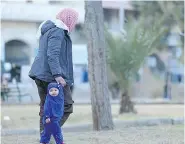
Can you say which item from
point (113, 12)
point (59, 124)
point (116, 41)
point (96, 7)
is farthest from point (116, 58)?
point (113, 12)

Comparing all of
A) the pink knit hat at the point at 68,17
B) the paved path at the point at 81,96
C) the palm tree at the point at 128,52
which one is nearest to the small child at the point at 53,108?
the pink knit hat at the point at 68,17

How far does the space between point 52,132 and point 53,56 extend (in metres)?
0.96

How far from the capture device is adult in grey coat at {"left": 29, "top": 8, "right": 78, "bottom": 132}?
239 inches

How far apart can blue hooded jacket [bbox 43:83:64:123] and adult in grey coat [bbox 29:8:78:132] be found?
0.33ft

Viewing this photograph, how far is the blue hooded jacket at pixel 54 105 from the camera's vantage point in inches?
238

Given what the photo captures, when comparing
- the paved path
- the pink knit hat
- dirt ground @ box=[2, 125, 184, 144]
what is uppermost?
the pink knit hat

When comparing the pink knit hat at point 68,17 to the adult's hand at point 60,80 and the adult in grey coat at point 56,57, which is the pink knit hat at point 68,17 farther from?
the adult's hand at point 60,80

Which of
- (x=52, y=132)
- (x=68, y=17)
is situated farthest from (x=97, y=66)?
(x=52, y=132)

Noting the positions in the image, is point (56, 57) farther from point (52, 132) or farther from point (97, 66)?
point (97, 66)

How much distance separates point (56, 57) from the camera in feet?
19.8

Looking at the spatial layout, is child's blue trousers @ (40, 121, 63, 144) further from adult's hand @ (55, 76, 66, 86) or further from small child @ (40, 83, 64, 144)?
adult's hand @ (55, 76, 66, 86)

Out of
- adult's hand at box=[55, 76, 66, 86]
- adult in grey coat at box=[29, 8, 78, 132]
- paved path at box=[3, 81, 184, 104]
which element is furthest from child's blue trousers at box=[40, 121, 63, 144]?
paved path at box=[3, 81, 184, 104]

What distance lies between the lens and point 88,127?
12.8 metres

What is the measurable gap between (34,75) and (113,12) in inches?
1148
